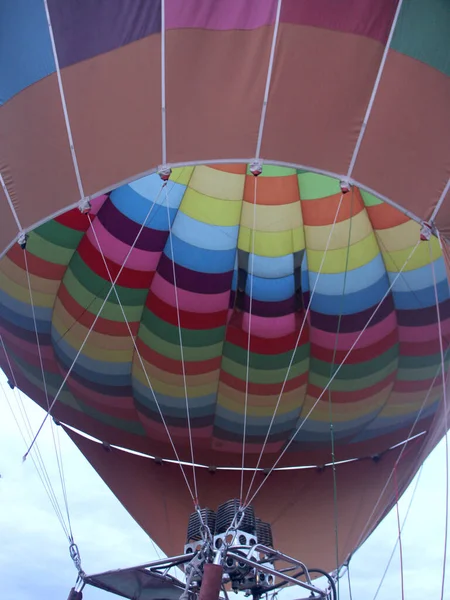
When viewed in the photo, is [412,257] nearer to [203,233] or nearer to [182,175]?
[203,233]

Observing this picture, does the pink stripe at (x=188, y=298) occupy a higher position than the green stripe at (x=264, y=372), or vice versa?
the pink stripe at (x=188, y=298)

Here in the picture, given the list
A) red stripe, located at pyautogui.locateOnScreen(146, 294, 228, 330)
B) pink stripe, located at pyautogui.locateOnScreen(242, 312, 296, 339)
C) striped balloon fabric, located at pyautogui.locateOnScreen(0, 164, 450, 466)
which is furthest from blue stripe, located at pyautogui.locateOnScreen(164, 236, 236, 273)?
pink stripe, located at pyautogui.locateOnScreen(242, 312, 296, 339)

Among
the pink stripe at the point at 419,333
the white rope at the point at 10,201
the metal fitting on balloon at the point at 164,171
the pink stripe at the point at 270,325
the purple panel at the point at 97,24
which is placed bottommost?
the white rope at the point at 10,201

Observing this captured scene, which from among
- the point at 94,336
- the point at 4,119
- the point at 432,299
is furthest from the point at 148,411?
the point at 4,119

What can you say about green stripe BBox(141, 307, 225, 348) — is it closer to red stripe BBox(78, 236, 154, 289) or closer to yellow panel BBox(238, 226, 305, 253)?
red stripe BBox(78, 236, 154, 289)

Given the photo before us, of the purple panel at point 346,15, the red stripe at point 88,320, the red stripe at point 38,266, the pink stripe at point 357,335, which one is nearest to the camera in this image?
the purple panel at point 346,15

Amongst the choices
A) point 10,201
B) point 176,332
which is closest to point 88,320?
point 176,332

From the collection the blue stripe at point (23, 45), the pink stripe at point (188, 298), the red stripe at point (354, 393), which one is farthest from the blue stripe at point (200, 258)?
the blue stripe at point (23, 45)

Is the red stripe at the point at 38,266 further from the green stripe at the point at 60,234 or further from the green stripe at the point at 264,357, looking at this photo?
the green stripe at the point at 264,357
